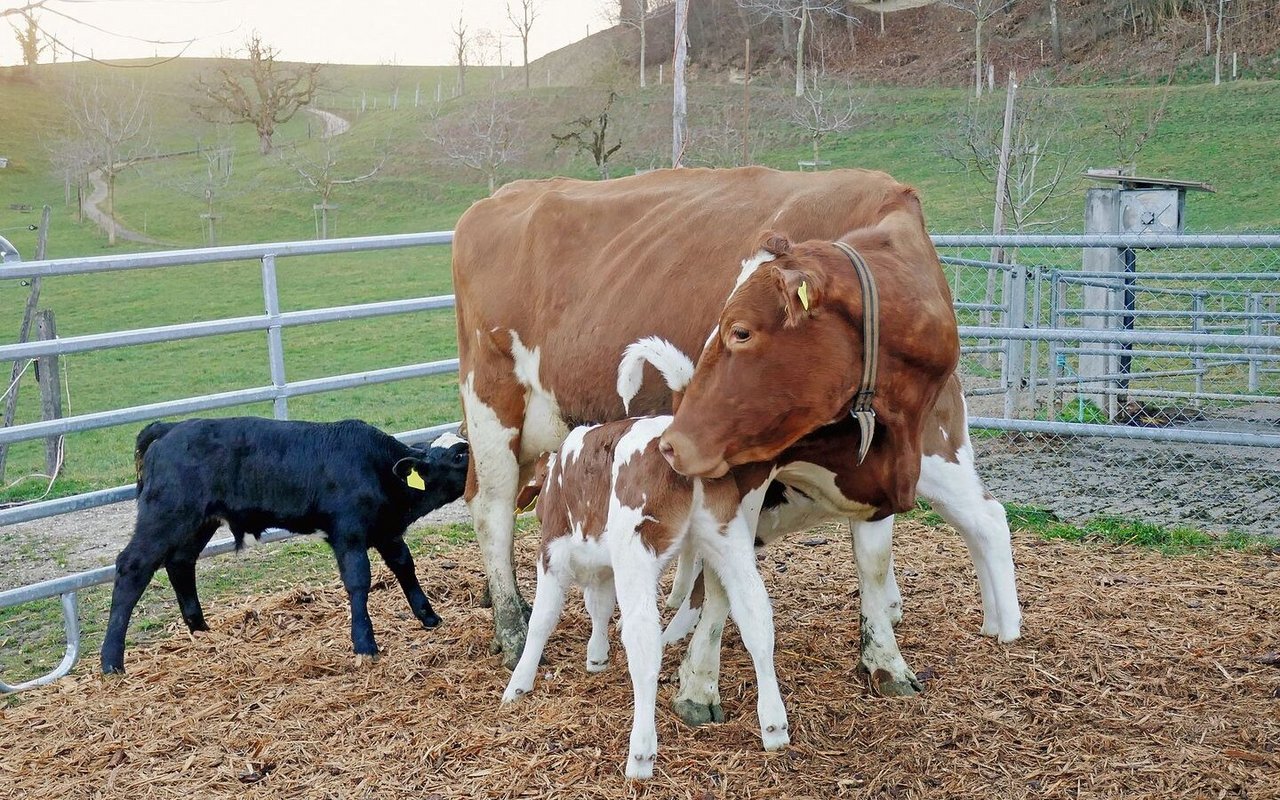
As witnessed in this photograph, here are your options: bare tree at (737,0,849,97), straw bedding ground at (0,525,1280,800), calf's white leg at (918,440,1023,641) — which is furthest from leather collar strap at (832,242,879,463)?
bare tree at (737,0,849,97)

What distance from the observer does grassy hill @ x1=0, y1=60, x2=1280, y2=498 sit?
66.2 feet

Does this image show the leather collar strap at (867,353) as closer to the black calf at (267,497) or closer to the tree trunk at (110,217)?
the black calf at (267,497)

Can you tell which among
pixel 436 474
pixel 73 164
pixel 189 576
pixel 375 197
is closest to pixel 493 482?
pixel 436 474

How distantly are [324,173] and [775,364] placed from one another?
46315 millimetres

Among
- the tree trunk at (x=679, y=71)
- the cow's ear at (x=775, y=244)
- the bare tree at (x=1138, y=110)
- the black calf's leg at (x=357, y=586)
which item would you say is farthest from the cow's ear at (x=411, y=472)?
the bare tree at (x=1138, y=110)

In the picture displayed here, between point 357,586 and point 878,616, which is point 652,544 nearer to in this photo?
point 878,616

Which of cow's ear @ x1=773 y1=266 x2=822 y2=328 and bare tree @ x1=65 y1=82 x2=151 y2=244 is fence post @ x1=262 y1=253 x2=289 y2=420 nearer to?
cow's ear @ x1=773 y1=266 x2=822 y2=328

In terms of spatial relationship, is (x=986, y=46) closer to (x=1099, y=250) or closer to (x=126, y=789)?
(x=1099, y=250)

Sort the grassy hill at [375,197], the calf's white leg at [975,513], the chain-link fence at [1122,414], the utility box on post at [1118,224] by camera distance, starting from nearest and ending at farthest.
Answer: the calf's white leg at [975,513]
the chain-link fence at [1122,414]
the utility box on post at [1118,224]
the grassy hill at [375,197]

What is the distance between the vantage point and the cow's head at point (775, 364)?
3.55m

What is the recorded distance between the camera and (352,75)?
292ft

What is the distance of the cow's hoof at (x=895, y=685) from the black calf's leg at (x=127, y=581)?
314 cm

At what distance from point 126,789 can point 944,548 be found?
4.38m

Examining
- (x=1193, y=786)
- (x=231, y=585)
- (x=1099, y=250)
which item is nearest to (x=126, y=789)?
(x=231, y=585)
